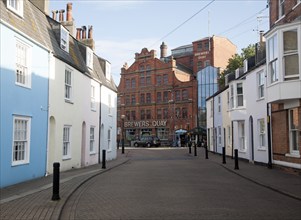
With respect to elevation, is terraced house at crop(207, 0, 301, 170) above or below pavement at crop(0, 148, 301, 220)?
above

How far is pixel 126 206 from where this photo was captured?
9.38 metres

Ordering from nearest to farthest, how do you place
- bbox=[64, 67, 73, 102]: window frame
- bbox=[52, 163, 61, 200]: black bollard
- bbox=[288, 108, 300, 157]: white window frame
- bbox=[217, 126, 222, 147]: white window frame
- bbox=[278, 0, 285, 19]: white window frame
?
bbox=[52, 163, 61, 200]: black bollard
bbox=[288, 108, 300, 157]: white window frame
bbox=[278, 0, 285, 19]: white window frame
bbox=[64, 67, 73, 102]: window frame
bbox=[217, 126, 222, 147]: white window frame

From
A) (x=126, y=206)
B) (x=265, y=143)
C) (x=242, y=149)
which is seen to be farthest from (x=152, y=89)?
(x=126, y=206)

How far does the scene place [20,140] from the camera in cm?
1362

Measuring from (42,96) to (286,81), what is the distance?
1065 centimetres

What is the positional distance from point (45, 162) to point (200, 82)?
172ft

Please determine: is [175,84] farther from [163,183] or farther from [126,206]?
[126,206]

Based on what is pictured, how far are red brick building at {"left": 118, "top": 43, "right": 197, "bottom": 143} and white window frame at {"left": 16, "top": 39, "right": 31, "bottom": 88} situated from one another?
168 ft

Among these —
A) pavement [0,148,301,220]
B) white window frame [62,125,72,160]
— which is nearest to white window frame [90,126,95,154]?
white window frame [62,125,72,160]

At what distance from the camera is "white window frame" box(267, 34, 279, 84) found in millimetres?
16500

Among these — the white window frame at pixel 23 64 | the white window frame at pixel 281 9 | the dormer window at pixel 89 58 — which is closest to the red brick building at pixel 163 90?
the dormer window at pixel 89 58

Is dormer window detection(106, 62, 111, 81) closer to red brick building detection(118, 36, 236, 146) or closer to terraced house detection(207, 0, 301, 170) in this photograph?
terraced house detection(207, 0, 301, 170)

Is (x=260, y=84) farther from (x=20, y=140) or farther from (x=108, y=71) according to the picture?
(x=20, y=140)

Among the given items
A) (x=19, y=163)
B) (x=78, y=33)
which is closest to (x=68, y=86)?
(x=19, y=163)
